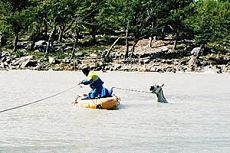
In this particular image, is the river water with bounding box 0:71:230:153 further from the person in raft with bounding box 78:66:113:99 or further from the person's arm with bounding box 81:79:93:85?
the person's arm with bounding box 81:79:93:85

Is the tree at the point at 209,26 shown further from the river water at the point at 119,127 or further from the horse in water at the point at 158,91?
the horse in water at the point at 158,91

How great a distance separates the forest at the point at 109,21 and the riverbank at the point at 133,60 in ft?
2.75

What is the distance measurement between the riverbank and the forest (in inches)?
33.1

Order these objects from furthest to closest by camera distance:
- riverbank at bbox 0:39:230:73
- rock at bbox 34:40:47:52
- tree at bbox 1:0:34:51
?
rock at bbox 34:40:47:52
tree at bbox 1:0:34:51
riverbank at bbox 0:39:230:73

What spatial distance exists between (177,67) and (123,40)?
15.8 m

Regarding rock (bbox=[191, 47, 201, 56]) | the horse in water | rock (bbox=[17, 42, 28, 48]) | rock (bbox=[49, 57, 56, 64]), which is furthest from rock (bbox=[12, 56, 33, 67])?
the horse in water

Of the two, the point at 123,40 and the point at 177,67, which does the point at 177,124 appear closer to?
the point at 177,67

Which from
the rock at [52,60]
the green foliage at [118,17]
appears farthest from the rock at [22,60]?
the green foliage at [118,17]

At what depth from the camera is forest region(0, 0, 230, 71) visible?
45531 mm

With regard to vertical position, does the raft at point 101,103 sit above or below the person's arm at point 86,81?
below

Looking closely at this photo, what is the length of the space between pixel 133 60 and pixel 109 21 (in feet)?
20.0

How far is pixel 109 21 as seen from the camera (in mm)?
47188

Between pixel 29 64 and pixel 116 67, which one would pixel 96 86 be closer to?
pixel 116 67

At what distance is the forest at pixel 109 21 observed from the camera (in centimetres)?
4553
